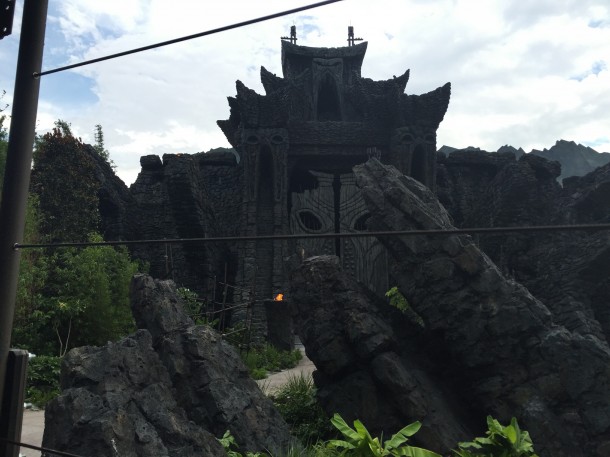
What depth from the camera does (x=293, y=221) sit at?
62.5 feet

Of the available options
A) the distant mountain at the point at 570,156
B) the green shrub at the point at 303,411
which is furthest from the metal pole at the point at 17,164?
the distant mountain at the point at 570,156

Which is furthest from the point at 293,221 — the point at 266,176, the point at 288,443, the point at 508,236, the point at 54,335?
the point at 288,443

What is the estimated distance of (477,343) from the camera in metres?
6.87

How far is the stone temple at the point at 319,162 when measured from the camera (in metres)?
17.8

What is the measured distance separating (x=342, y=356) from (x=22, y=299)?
777 cm

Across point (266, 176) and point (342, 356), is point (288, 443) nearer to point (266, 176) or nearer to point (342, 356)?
point (342, 356)

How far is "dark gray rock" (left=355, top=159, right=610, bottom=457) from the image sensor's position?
20.6 ft

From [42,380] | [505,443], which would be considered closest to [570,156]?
[42,380]

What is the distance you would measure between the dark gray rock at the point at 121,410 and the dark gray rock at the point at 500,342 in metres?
3.71

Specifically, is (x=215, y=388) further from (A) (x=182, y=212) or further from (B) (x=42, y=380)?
(A) (x=182, y=212)

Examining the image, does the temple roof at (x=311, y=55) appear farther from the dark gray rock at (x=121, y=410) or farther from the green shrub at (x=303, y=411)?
the dark gray rock at (x=121, y=410)

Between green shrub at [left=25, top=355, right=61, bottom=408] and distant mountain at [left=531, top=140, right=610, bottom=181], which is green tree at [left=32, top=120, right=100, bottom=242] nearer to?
green shrub at [left=25, top=355, right=61, bottom=408]

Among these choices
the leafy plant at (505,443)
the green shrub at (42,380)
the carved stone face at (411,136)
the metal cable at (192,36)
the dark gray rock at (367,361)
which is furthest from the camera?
the carved stone face at (411,136)

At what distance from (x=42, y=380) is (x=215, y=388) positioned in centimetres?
520
